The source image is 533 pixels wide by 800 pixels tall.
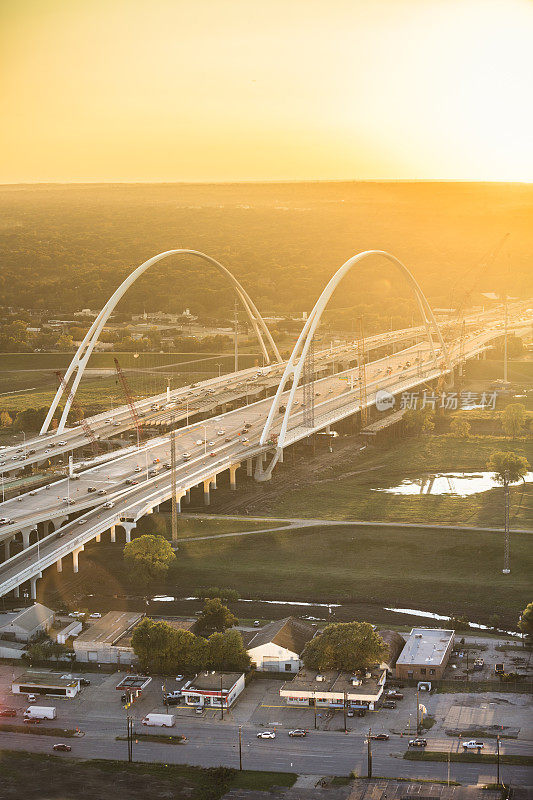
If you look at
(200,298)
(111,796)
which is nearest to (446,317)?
(200,298)

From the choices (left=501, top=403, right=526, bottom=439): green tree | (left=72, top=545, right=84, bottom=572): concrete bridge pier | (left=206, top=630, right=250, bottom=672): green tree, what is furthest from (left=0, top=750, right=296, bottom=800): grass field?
(left=501, top=403, right=526, bottom=439): green tree

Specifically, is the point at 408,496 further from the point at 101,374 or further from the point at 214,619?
the point at 101,374

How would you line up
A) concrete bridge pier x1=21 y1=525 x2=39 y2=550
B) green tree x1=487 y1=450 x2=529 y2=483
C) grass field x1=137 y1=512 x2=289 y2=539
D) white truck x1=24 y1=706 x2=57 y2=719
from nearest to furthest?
1. white truck x1=24 y1=706 x2=57 y2=719
2. concrete bridge pier x1=21 y1=525 x2=39 y2=550
3. grass field x1=137 y1=512 x2=289 y2=539
4. green tree x1=487 y1=450 x2=529 y2=483

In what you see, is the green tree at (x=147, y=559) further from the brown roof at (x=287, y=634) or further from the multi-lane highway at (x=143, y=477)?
the brown roof at (x=287, y=634)

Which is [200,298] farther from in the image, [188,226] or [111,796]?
[111,796]

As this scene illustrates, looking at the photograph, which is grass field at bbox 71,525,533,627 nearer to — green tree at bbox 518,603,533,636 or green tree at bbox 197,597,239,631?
green tree at bbox 518,603,533,636

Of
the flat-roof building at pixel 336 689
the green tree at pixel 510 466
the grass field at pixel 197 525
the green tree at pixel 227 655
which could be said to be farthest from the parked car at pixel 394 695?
the green tree at pixel 510 466
